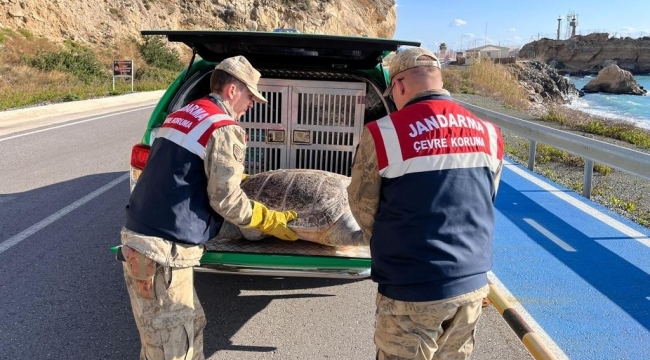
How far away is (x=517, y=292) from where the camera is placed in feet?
14.1

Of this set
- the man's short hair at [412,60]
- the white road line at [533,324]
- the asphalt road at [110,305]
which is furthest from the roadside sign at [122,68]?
the man's short hair at [412,60]

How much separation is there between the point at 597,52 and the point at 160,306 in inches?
5264

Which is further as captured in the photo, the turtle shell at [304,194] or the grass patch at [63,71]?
the grass patch at [63,71]

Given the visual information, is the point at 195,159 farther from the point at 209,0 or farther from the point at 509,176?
the point at 209,0

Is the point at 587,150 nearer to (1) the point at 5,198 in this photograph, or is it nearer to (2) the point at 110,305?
(2) the point at 110,305

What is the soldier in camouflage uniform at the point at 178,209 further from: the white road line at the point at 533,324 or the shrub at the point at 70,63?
the shrub at the point at 70,63

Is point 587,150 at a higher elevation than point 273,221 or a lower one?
higher

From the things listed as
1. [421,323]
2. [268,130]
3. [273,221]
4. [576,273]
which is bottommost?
[576,273]

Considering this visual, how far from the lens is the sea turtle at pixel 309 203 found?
3402mm

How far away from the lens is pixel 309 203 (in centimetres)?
359

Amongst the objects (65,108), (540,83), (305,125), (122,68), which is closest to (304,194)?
(305,125)

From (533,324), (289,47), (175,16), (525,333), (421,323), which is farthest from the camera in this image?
(175,16)

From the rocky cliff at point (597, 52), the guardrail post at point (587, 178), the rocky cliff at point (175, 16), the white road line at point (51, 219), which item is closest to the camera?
the white road line at point (51, 219)

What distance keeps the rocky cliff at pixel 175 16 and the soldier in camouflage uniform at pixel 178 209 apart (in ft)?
98.8
